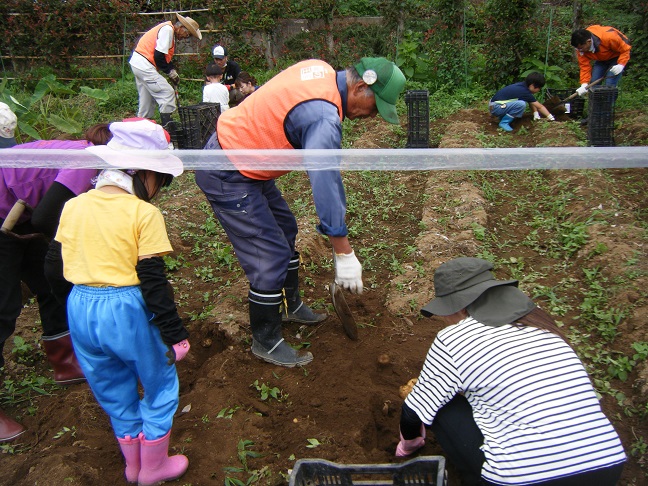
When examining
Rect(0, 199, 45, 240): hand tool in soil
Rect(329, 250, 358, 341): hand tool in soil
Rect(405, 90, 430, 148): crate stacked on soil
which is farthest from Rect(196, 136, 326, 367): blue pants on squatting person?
Rect(405, 90, 430, 148): crate stacked on soil

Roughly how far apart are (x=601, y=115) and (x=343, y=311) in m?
5.37

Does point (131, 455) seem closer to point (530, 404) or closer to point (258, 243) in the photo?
point (258, 243)

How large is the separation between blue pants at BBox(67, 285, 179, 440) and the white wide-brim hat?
1.67 ft

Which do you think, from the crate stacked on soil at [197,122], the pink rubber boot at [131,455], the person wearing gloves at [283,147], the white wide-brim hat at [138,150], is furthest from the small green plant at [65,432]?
the crate stacked on soil at [197,122]

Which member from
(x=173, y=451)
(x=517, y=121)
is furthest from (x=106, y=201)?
(x=517, y=121)

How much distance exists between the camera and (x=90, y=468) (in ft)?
9.00

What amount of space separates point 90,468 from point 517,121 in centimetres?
752

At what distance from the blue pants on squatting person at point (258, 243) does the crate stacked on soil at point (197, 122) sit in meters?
4.72

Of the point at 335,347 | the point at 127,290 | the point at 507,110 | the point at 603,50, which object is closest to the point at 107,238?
the point at 127,290

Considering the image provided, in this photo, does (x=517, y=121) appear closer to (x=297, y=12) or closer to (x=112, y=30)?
(x=297, y=12)

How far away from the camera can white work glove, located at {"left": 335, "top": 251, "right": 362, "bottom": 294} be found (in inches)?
120

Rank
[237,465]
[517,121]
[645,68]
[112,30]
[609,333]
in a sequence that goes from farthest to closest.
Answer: [112,30] → [645,68] → [517,121] → [609,333] → [237,465]

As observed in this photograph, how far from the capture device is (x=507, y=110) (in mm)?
8273

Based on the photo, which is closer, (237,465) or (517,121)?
(237,465)
